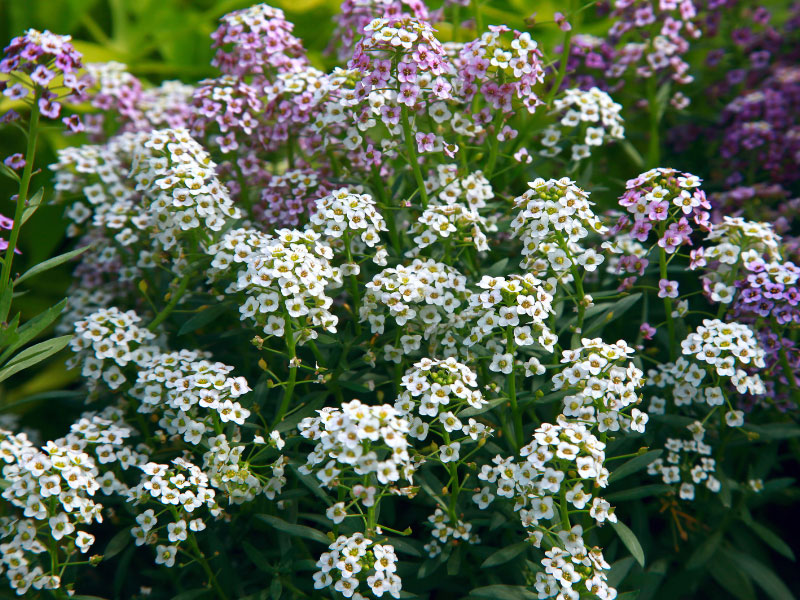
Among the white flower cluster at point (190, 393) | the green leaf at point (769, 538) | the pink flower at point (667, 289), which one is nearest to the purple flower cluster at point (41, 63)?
the white flower cluster at point (190, 393)

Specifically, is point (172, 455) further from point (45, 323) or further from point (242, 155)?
point (242, 155)

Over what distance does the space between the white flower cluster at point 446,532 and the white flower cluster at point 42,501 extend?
4.00ft

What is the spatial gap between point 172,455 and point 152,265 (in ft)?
3.10

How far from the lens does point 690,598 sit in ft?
12.3

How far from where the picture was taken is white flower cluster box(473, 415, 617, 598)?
8.48 feet

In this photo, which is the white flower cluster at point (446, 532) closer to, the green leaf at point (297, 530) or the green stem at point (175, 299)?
the green leaf at point (297, 530)

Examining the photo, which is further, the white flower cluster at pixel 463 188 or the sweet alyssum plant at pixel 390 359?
the white flower cluster at pixel 463 188

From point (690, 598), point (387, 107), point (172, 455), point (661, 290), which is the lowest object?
point (690, 598)

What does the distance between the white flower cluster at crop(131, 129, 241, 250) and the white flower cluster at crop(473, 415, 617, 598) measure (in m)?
1.54

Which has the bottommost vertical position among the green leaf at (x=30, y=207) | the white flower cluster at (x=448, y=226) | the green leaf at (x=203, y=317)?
the green leaf at (x=203, y=317)

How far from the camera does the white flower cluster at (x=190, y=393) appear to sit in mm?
2852

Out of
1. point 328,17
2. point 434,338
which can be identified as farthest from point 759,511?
point 328,17

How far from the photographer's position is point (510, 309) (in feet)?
9.07

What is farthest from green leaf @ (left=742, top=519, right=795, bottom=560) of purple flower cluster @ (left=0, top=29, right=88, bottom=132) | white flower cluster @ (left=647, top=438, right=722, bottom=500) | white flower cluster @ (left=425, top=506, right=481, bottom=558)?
purple flower cluster @ (left=0, top=29, right=88, bottom=132)
